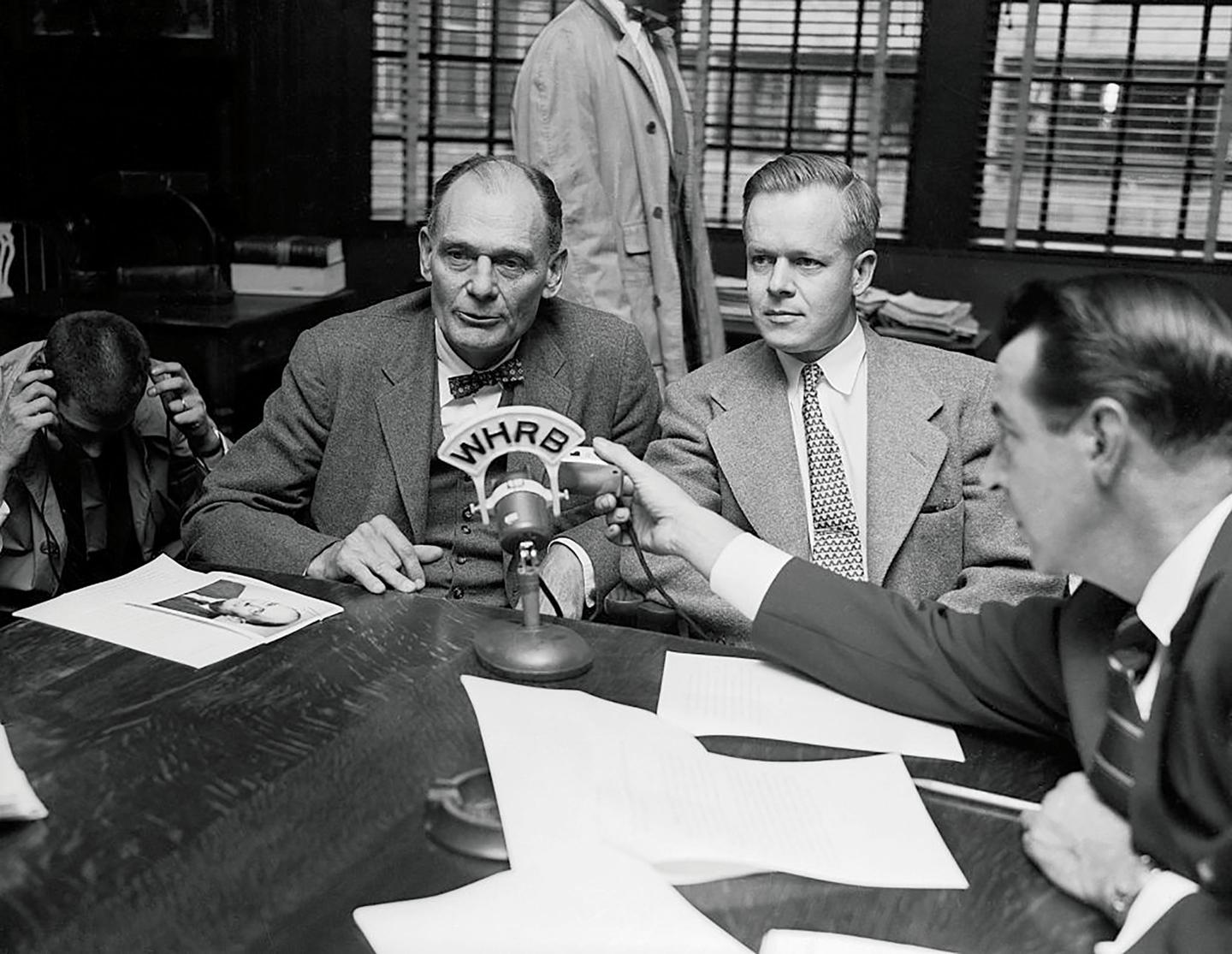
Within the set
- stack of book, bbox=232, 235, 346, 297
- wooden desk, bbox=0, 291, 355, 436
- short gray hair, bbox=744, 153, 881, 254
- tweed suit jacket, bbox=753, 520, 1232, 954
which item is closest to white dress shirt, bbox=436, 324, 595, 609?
short gray hair, bbox=744, 153, 881, 254

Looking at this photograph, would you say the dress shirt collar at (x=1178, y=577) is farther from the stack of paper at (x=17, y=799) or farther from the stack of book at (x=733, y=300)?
the stack of book at (x=733, y=300)

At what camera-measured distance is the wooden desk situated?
3.56 metres

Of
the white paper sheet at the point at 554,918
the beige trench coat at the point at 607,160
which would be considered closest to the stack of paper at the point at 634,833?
the white paper sheet at the point at 554,918

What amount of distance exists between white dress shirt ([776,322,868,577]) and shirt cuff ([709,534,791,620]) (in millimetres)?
526

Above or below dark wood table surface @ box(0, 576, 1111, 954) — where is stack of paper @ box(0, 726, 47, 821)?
above

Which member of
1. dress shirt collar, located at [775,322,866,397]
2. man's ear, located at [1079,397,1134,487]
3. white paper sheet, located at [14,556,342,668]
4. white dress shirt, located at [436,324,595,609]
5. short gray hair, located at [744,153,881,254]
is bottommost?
white paper sheet, located at [14,556,342,668]

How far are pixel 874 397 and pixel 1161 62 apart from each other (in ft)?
11.0

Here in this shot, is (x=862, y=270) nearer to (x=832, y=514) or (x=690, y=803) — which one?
(x=832, y=514)

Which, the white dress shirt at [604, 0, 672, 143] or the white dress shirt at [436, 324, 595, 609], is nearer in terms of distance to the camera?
the white dress shirt at [436, 324, 595, 609]

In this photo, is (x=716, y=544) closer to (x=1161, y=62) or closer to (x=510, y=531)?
(x=510, y=531)

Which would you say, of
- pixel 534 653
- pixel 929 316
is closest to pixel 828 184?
pixel 534 653

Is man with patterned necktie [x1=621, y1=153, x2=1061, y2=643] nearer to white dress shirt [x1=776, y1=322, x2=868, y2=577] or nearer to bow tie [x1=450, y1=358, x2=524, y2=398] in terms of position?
white dress shirt [x1=776, y1=322, x2=868, y2=577]

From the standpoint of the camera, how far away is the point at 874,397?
208 centimetres

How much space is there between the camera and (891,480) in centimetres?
202
